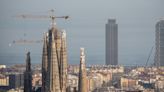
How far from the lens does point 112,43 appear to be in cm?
5225

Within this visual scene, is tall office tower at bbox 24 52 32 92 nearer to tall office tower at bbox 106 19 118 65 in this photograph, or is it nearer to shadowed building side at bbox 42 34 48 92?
shadowed building side at bbox 42 34 48 92

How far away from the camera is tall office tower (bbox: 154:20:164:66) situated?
50531mm

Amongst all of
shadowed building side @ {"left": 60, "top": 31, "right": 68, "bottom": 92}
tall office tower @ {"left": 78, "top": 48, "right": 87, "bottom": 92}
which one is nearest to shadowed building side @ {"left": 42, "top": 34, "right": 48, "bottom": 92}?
shadowed building side @ {"left": 60, "top": 31, "right": 68, "bottom": 92}

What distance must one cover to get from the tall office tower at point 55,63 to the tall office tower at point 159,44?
105 ft

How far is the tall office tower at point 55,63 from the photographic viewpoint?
55.8ft

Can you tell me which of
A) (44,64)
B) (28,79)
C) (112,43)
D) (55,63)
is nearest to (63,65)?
(55,63)

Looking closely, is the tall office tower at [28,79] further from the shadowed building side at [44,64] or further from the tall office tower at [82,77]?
the shadowed building side at [44,64]

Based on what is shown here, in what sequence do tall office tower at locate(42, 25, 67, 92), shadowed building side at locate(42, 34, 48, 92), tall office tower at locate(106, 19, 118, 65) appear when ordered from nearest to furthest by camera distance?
tall office tower at locate(42, 25, 67, 92) → shadowed building side at locate(42, 34, 48, 92) → tall office tower at locate(106, 19, 118, 65)

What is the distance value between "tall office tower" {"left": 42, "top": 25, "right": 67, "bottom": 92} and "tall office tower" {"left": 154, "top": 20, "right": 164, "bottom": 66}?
32152mm

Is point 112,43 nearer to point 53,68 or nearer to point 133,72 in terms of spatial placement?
point 133,72

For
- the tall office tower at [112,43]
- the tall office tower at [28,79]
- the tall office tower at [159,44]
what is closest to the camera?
the tall office tower at [28,79]

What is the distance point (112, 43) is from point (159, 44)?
12.0 ft

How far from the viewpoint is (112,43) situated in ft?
171

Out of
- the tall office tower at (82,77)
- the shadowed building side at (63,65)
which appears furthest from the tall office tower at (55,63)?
the tall office tower at (82,77)
